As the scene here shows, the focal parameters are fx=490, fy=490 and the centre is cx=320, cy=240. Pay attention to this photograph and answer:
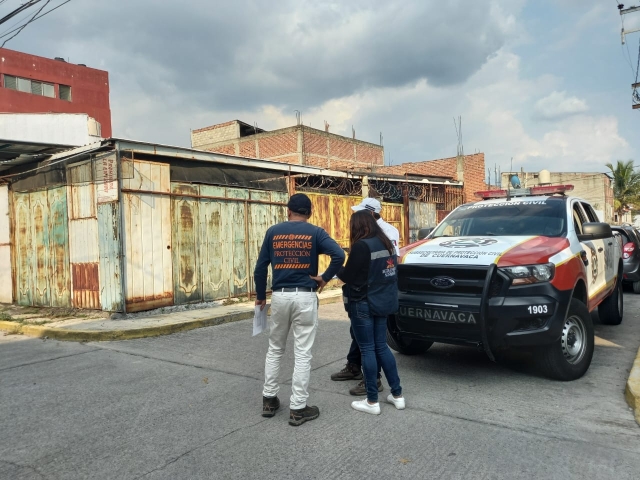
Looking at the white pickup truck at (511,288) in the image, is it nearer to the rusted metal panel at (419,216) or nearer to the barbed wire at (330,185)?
the barbed wire at (330,185)

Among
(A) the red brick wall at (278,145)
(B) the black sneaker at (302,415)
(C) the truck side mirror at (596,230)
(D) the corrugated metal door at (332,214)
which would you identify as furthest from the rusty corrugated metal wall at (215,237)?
(A) the red brick wall at (278,145)

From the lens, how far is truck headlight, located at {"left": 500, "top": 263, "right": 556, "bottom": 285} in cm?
453

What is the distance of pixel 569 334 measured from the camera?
16.2ft

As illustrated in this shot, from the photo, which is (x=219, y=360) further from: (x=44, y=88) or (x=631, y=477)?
(x=44, y=88)

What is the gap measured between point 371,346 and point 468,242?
180cm

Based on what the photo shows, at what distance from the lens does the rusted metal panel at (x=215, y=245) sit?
33.7 feet

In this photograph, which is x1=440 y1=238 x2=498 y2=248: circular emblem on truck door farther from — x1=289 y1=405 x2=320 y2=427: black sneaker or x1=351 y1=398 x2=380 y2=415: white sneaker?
x1=289 y1=405 x2=320 y2=427: black sneaker

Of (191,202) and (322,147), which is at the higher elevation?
(322,147)

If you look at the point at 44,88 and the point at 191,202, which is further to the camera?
the point at 44,88

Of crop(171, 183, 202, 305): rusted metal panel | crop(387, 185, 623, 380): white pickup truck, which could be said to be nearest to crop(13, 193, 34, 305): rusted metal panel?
crop(171, 183, 202, 305): rusted metal panel

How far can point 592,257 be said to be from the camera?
586 cm

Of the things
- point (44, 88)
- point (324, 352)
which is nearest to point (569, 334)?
point (324, 352)

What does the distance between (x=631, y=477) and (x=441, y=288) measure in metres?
2.14

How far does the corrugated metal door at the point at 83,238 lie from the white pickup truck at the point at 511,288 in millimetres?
6259
